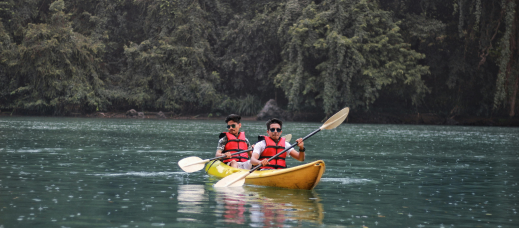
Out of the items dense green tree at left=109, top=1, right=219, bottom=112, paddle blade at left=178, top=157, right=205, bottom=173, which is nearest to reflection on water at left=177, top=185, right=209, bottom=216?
paddle blade at left=178, top=157, right=205, bottom=173

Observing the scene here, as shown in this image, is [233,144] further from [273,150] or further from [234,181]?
[234,181]

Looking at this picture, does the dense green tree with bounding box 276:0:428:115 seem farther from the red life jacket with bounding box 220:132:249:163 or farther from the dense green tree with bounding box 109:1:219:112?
the red life jacket with bounding box 220:132:249:163

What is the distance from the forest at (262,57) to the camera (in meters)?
37.9

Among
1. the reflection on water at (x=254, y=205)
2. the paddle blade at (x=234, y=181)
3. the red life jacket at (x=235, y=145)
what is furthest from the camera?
the red life jacket at (x=235, y=145)

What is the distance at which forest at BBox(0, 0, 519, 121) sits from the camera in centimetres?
3791

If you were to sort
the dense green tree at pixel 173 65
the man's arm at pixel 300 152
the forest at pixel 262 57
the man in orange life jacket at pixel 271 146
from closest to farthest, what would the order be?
the man's arm at pixel 300 152 → the man in orange life jacket at pixel 271 146 → the forest at pixel 262 57 → the dense green tree at pixel 173 65

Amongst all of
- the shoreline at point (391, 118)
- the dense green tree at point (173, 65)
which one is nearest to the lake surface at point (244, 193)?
the shoreline at point (391, 118)

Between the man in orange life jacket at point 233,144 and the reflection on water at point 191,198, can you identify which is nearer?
the reflection on water at point 191,198

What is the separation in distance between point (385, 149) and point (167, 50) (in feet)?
96.4

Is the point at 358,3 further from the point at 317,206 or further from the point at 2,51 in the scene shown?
the point at 317,206

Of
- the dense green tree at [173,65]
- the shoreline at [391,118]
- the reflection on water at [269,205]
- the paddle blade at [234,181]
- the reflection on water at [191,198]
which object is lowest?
the reflection on water at [191,198]

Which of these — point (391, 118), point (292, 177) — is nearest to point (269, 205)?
point (292, 177)

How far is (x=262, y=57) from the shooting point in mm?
44688

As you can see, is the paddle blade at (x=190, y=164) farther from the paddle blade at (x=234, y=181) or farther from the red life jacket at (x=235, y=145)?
the paddle blade at (x=234, y=181)
